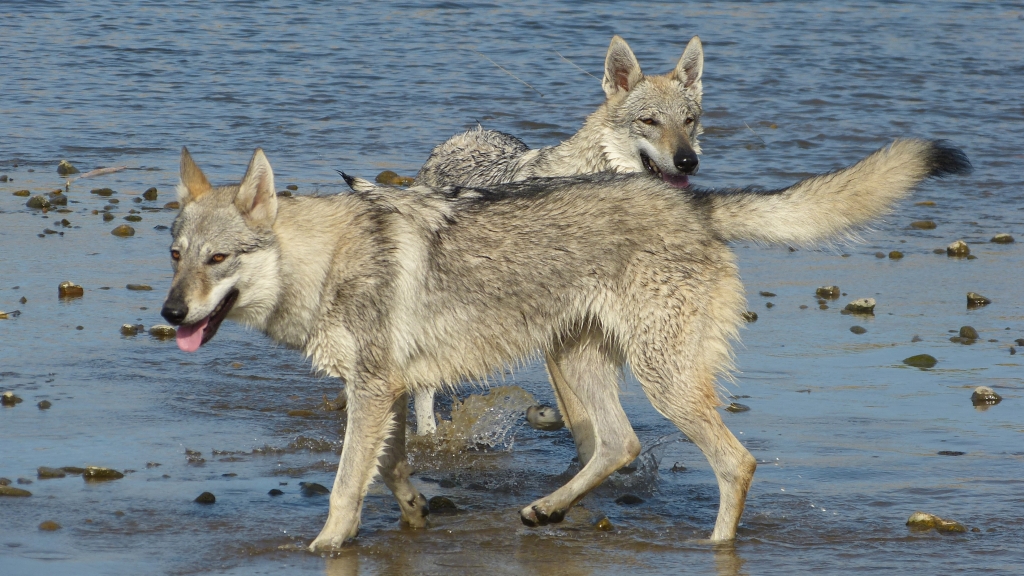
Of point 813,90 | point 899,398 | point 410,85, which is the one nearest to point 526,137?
point 410,85

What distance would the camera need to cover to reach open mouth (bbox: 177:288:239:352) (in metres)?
4.43

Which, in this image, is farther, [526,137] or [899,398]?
[526,137]

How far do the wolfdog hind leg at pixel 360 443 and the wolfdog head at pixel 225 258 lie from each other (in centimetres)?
51

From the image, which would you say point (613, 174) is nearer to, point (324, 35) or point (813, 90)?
point (813, 90)

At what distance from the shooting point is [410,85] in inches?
562

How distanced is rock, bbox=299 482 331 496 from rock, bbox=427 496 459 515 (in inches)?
18.0

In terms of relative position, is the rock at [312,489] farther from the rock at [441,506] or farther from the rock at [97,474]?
the rock at [97,474]

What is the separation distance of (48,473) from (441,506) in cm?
166

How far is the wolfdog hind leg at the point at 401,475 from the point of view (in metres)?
4.89

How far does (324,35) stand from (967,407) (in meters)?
12.7

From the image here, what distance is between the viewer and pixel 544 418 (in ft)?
20.8

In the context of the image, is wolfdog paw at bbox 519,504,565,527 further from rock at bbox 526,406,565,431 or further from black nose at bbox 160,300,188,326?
black nose at bbox 160,300,188,326

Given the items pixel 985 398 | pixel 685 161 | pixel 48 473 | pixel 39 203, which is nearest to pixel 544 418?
pixel 685 161

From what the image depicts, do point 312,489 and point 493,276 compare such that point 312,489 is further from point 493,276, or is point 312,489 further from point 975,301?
A: point 975,301
